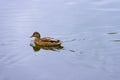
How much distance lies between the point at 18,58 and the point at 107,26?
138 inches

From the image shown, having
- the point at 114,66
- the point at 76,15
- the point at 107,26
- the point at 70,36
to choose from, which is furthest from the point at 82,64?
the point at 76,15

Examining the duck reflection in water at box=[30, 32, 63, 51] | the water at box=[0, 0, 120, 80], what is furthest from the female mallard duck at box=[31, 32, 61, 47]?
the water at box=[0, 0, 120, 80]

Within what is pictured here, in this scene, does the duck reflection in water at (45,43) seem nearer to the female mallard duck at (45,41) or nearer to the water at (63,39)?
the female mallard duck at (45,41)

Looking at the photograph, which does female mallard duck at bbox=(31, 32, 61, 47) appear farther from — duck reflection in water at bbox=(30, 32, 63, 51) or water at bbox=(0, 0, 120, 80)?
water at bbox=(0, 0, 120, 80)

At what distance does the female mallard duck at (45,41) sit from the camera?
38.1 ft

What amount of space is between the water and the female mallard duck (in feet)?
0.70

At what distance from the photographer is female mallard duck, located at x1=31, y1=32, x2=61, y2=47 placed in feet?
38.1

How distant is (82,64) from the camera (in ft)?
33.3

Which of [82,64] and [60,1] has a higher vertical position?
[60,1]

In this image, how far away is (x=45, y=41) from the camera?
39.2 feet

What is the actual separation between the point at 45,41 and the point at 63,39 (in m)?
0.53

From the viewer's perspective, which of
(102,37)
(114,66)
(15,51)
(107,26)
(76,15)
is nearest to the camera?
(114,66)

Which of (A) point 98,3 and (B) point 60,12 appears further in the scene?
(A) point 98,3

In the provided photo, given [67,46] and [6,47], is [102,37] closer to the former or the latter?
[67,46]
